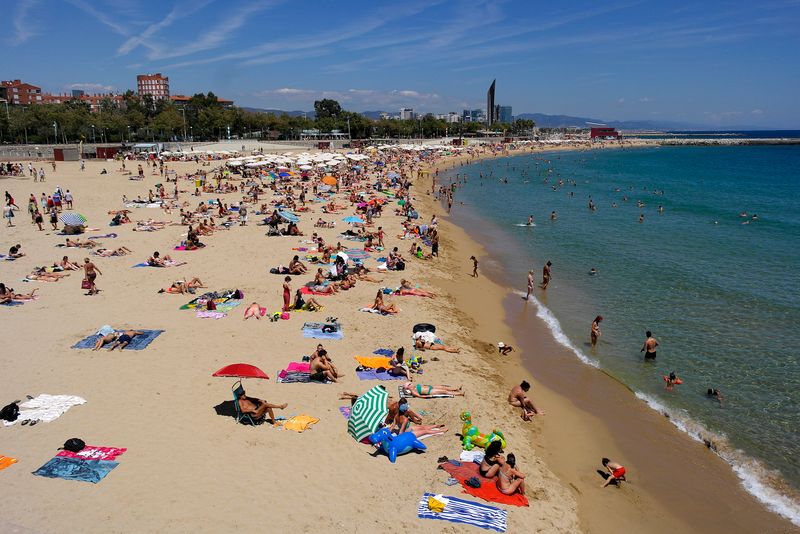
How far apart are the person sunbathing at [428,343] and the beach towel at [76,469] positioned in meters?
6.03

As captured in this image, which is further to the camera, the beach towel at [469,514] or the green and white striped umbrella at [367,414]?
the green and white striped umbrella at [367,414]

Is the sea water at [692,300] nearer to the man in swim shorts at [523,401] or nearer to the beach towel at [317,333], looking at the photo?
the man in swim shorts at [523,401]

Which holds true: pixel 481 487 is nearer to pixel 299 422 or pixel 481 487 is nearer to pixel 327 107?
pixel 299 422

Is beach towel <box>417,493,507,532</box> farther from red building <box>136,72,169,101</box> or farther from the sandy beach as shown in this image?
red building <box>136,72,169,101</box>

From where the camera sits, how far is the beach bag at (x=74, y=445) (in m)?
6.45

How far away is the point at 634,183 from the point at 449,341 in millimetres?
49158

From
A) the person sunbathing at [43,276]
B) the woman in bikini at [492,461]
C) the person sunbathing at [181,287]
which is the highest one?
the person sunbathing at [43,276]

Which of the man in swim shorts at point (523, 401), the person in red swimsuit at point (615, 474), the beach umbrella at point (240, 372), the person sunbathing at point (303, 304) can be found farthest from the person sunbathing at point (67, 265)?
the person in red swimsuit at point (615, 474)

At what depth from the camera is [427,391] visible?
8.94 metres

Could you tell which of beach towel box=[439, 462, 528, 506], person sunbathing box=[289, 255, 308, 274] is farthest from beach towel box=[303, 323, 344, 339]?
beach towel box=[439, 462, 528, 506]

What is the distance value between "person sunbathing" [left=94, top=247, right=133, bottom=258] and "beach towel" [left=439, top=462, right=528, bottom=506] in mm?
14360

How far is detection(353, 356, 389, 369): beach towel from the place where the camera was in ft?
32.0

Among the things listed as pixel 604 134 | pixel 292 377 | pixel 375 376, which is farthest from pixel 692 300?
pixel 604 134

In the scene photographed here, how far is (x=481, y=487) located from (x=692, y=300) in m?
12.7
